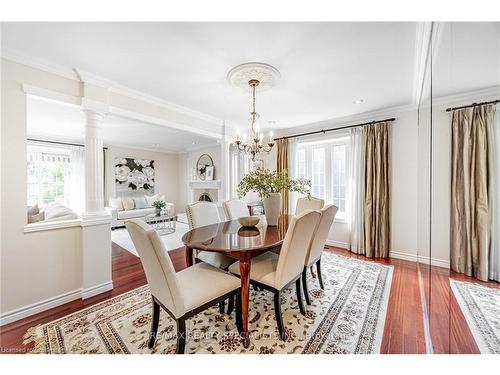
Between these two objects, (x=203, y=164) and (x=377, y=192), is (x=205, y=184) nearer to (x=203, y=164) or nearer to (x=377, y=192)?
(x=203, y=164)

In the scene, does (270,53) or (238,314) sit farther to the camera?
(270,53)

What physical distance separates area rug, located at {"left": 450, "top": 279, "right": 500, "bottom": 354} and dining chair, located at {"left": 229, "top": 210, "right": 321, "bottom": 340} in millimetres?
865

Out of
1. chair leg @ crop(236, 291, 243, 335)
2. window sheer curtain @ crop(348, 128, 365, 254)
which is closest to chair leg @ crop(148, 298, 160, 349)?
chair leg @ crop(236, 291, 243, 335)

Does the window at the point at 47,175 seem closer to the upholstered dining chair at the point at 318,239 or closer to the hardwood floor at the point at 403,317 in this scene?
the hardwood floor at the point at 403,317

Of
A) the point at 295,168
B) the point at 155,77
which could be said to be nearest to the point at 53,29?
the point at 155,77

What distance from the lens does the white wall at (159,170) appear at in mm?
5941

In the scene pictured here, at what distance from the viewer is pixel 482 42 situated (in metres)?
0.89

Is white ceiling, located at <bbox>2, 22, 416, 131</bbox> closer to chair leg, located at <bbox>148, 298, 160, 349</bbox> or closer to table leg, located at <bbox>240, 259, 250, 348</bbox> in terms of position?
table leg, located at <bbox>240, 259, 250, 348</bbox>

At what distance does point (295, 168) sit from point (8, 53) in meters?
3.87

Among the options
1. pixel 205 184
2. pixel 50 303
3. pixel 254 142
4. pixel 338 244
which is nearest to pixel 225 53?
pixel 254 142

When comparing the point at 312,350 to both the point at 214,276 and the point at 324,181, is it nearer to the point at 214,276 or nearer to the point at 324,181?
the point at 214,276

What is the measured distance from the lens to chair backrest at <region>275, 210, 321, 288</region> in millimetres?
1491

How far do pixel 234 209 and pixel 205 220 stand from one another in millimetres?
471

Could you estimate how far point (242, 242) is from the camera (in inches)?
65.1
